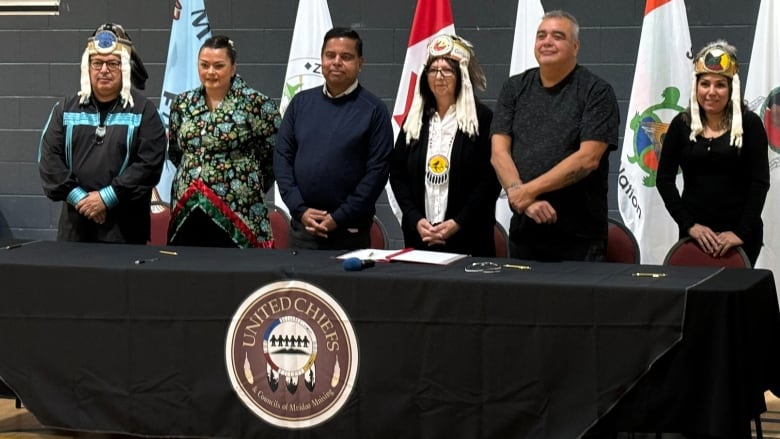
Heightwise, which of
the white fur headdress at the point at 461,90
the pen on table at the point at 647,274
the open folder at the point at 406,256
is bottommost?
the open folder at the point at 406,256

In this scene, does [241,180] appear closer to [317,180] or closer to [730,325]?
[317,180]

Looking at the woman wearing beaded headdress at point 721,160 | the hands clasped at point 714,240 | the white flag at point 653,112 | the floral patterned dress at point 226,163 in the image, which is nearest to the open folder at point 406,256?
the floral patterned dress at point 226,163

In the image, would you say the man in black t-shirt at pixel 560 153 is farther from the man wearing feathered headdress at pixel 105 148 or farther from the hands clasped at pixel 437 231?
the man wearing feathered headdress at pixel 105 148

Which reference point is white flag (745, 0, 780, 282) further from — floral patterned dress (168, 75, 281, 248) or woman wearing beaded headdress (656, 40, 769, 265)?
floral patterned dress (168, 75, 281, 248)

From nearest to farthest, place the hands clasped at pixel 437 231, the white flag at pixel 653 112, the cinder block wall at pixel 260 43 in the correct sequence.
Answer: the hands clasped at pixel 437 231 < the white flag at pixel 653 112 < the cinder block wall at pixel 260 43

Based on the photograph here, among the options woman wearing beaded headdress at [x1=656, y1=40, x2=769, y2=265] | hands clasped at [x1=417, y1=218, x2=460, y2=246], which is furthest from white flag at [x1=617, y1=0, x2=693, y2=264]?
hands clasped at [x1=417, y1=218, x2=460, y2=246]

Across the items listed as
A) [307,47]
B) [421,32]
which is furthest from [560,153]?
[307,47]

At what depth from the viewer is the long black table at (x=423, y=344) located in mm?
3121

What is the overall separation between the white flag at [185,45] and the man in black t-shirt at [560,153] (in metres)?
2.69

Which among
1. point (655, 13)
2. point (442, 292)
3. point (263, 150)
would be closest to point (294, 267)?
point (442, 292)

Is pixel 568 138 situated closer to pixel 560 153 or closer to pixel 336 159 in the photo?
pixel 560 153

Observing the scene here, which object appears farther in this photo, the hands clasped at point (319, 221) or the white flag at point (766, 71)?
the white flag at point (766, 71)

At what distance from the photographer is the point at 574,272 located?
11.2ft

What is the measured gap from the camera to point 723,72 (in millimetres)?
4340
